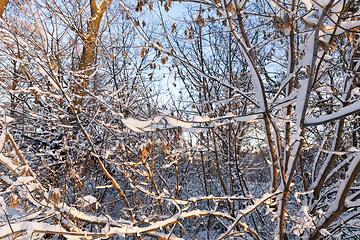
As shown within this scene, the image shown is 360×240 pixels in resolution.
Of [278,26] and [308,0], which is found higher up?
[308,0]

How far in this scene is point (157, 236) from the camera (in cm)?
153

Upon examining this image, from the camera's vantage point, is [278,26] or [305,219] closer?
[278,26]

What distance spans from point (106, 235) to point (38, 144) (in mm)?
5106

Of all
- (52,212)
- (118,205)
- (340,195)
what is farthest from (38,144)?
(340,195)

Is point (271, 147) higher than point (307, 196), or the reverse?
point (271, 147)

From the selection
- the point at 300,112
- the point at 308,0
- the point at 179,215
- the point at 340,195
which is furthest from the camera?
the point at 340,195

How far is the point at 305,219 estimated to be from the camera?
157 centimetres

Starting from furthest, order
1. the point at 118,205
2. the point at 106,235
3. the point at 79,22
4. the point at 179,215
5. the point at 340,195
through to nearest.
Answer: the point at 118,205 → the point at 79,22 → the point at 340,195 → the point at 179,215 → the point at 106,235

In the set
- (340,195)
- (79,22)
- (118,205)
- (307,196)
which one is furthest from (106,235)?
(118,205)

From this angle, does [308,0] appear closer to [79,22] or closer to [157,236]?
[157,236]

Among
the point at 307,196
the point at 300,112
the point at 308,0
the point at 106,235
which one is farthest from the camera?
the point at 307,196

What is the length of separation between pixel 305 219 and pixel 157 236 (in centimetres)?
110

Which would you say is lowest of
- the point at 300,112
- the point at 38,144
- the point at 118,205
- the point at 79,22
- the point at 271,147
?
the point at 118,205

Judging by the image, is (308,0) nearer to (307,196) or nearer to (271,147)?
(271,147)
